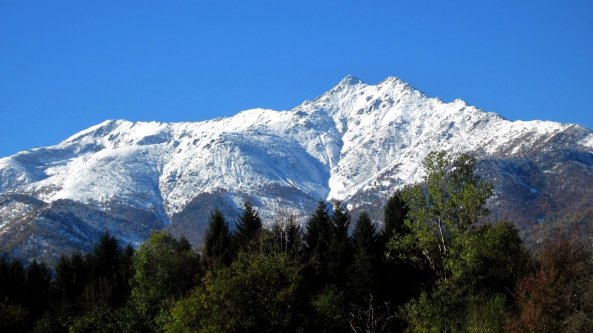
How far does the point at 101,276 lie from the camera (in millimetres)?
113500

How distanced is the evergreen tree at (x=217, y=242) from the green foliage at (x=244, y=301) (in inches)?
901

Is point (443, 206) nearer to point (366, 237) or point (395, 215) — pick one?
point (366, 237)

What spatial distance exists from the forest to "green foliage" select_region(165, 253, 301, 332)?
13cm

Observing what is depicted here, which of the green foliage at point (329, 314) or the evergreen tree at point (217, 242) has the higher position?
the evergreen tree at point (217, 242)

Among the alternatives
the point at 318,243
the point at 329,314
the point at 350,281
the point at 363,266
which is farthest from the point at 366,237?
the point at 329,314

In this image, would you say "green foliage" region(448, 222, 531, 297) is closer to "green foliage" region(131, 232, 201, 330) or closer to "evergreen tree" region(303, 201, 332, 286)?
"evergreen tree" region(303, 201, 332, 286)

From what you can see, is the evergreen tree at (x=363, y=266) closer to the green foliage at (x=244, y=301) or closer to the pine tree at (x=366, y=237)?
the pine tree at (x=366, y=237)

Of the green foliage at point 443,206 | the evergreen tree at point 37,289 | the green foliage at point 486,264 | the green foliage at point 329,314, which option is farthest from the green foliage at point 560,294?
the evergreen tree at point 37,289

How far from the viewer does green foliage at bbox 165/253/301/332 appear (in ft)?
245

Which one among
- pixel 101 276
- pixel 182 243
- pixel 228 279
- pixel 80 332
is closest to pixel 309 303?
pixel 228 279

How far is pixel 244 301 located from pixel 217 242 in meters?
29.6

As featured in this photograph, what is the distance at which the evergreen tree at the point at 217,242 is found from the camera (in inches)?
4045

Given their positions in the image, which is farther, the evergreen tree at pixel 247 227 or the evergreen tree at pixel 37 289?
the evergreen tree at pixel 37 289

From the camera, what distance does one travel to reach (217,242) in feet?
344
